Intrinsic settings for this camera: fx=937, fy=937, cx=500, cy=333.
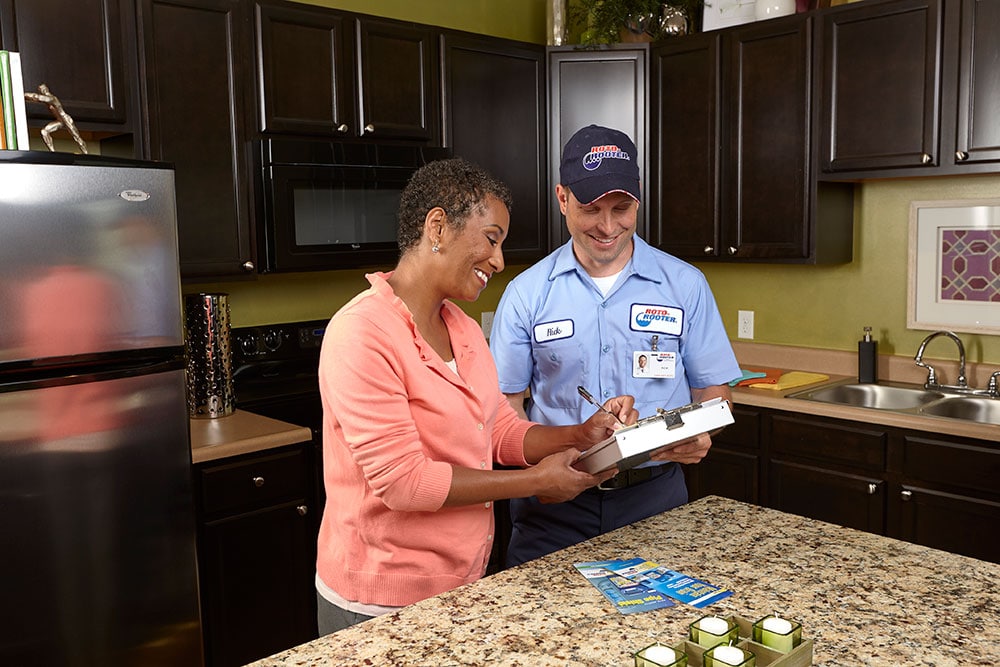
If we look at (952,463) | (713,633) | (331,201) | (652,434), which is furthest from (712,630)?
(331,201)

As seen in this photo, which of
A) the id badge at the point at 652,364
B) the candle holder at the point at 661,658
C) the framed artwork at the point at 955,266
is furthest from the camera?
the framed artwork at the point at 955,266

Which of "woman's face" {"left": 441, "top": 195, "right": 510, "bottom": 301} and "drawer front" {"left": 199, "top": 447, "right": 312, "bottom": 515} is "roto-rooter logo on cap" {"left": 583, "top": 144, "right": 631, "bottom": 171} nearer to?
"woman's face" {"left": 441, "top": 195, "right": 510, "bottom": 301}

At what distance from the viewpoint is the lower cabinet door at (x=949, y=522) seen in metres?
2.82

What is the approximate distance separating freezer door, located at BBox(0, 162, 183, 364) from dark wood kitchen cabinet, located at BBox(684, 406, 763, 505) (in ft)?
6.41

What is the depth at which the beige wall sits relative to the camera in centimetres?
354

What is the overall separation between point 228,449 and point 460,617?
1518 mm

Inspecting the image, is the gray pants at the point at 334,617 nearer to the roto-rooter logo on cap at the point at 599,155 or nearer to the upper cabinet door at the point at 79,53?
the roto-rooter logo on cap at the point at 599,155

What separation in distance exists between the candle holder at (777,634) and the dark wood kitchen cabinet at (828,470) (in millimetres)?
2038

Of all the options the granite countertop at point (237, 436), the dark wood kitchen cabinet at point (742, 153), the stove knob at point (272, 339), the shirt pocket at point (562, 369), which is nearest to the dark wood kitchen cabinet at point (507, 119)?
the dark wood kitchen cabinet at point (742, 153)

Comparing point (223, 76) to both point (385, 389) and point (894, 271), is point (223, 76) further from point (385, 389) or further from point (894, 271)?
point (894, 271)

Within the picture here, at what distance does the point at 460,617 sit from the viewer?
4.62ft

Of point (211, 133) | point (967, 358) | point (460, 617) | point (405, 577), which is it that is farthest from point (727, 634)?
point (967, 358)

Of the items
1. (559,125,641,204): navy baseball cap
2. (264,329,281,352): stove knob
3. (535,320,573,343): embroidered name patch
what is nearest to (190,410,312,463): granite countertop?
(264,329,281,352): stove knob

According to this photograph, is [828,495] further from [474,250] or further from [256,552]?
[474,250]
